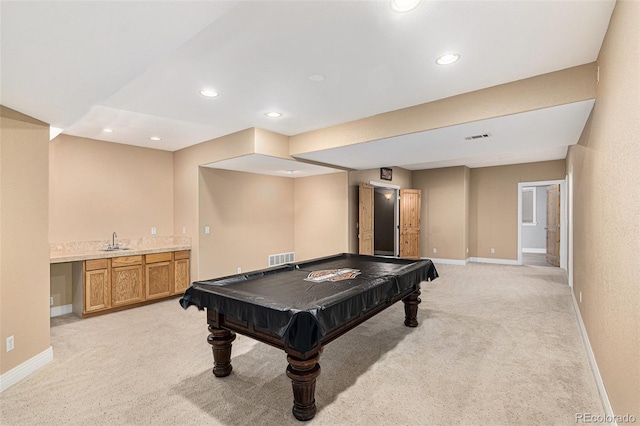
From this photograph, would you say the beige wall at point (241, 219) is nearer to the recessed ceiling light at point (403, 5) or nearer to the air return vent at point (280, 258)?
the air return vent at point (280, 258)

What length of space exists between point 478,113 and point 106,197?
17.1ft

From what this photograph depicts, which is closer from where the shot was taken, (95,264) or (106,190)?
(95,264)

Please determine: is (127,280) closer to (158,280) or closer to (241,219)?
(158,280)

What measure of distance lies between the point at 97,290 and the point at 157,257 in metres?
0.85

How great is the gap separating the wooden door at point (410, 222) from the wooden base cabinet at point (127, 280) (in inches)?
205

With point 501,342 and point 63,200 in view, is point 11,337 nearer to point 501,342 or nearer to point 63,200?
point 63,200

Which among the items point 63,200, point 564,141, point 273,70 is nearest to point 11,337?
point 63,200

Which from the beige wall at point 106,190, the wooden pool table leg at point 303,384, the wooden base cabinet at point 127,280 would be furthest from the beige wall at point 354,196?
the wooden pool table leg at point 303,384

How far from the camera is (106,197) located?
15.5ft

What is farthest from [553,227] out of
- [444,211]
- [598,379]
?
[598,379]

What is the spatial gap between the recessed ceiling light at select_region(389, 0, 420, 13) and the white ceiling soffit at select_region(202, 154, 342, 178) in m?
2.90

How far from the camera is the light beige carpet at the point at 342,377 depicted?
6.72 feet

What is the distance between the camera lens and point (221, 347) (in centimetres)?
250

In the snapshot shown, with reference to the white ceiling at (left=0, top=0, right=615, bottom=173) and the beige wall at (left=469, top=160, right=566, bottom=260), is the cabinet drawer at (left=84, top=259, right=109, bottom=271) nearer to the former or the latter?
the white ceiling at (left=0, top=0, right=615, bottom=173)
